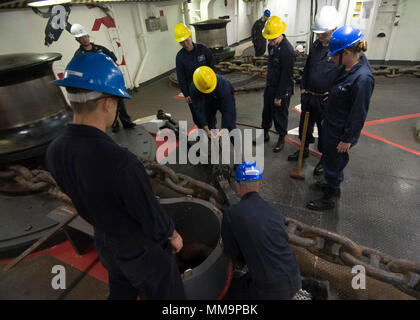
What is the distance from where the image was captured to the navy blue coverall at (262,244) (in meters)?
1.31

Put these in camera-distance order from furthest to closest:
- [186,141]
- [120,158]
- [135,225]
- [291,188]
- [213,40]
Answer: [213,40], [186,141], [291,188], [135,225], [120,158]

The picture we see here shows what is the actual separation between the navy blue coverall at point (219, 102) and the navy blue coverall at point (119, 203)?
200 cm

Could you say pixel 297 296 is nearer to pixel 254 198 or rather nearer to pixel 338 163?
pixel 254 198

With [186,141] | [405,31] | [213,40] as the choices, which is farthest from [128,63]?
[405,31]

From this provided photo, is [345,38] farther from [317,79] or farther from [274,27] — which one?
[274,27]

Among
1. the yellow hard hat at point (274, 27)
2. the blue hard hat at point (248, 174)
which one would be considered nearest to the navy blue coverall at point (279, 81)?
the yellow hard hat at point (274, 27)

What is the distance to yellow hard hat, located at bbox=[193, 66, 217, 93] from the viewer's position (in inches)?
105

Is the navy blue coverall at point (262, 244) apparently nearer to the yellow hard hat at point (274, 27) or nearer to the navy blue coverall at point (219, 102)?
the navy blue coverall at point (219, 102)

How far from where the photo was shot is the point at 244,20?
43.8ft

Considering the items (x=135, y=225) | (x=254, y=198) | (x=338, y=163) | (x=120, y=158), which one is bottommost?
(x=338, y=163)

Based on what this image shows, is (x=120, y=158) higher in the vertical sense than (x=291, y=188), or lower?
higher

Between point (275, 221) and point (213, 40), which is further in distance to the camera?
point (213, 40)

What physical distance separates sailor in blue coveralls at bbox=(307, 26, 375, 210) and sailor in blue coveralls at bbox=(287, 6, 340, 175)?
46 centimetres

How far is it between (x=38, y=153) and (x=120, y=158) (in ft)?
5.83
